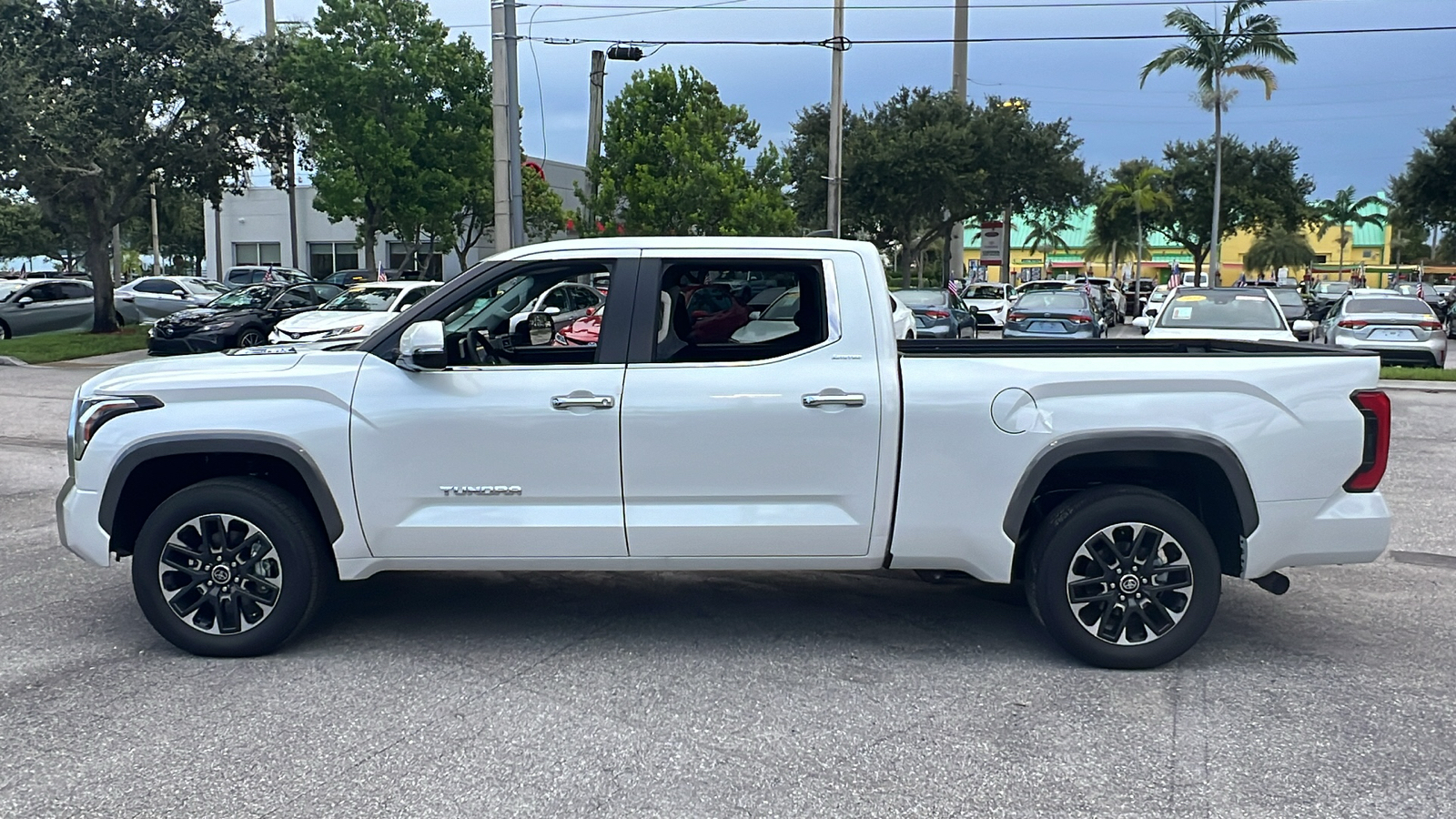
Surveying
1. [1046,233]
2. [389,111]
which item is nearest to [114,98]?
[389,111]

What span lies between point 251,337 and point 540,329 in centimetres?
1802

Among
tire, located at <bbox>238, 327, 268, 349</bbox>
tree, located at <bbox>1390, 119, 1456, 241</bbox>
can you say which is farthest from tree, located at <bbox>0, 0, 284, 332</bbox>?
tree, located at <bbox>1390, 119, 1456, 241</bbox>

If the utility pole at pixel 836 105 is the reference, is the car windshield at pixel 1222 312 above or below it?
below

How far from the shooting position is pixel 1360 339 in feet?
64.2

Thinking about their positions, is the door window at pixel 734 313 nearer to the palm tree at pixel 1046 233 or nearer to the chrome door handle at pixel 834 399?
the chrome door handle at pixel 834 399

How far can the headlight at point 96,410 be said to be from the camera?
508 cm

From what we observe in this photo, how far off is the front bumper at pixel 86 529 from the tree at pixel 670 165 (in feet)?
62.3

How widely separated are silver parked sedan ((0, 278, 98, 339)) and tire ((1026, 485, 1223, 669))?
2940cm

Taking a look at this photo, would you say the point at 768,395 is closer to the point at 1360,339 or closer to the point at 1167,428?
the point at 1167,428

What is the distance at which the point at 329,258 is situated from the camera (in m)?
51.9

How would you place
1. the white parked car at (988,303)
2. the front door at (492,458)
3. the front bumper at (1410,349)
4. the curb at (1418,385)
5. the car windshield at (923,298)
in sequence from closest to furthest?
the front door at (492,458) < the curb at (1418,385) < the front bumper at (1410,349) < the car windshield at (923,298) < the white parked car at (988,303)

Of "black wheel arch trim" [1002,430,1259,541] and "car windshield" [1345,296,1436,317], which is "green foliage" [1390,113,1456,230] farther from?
"black wheel arch trim" [1002,430,1259,541]

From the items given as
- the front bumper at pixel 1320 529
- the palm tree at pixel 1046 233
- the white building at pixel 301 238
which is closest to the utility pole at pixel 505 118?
the front bumper at pixel 1320 529

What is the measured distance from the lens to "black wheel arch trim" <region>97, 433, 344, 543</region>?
496 centimetres
